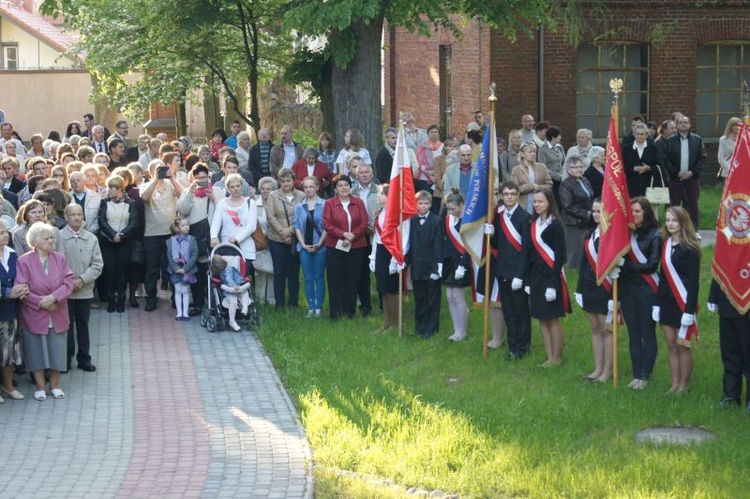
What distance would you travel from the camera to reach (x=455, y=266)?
50.4 ft

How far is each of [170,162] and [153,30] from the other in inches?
344

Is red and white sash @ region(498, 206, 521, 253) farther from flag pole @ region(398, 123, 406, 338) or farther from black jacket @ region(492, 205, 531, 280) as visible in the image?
flag pole @ region(398, 123, 406, 338)

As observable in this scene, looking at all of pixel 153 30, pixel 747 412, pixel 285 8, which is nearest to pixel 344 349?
pixel 747 412

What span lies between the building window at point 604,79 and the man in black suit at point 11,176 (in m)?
13.8

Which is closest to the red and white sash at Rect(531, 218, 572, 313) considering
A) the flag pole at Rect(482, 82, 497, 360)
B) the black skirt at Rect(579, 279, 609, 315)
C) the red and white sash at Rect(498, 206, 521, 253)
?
the red and white sash at Rect(498, 206, 521, 253)

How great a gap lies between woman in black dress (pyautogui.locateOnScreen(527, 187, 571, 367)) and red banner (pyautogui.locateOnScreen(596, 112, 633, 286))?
70 cm

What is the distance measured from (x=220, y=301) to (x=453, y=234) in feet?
9.89

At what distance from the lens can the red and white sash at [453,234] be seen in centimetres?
1518

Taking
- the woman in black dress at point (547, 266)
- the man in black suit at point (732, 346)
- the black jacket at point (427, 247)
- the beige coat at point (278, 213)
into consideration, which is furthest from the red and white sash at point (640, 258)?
the beige coat at point (278, 213)

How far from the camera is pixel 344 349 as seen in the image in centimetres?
1490

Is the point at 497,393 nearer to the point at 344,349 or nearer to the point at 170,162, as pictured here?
the point at 344,349

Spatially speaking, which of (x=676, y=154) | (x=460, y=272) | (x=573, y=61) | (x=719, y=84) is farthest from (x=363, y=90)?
(x=719, y=84)

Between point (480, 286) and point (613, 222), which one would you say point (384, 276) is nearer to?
point (480, 286)

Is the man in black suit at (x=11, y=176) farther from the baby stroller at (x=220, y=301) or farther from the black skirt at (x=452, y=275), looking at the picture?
the black skirt at (x=452, y=275)
